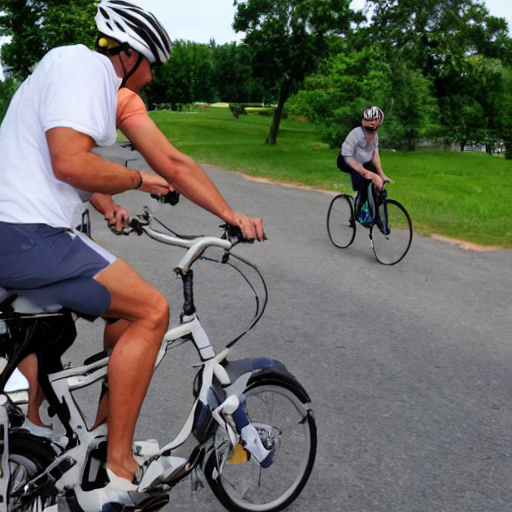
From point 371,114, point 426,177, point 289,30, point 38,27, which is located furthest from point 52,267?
point 38,27

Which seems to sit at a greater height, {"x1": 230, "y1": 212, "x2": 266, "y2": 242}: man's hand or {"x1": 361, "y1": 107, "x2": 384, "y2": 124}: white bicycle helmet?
{"x1": 361, "y1": 107, "x2": 384, "y2": 124}: white bicycle helmet

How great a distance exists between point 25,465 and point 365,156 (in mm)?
6914

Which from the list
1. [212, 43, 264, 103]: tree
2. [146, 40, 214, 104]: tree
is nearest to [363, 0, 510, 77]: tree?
[146, 40, 214, 104]: tree

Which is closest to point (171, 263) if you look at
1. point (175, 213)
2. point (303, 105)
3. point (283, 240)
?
point (283, 240)

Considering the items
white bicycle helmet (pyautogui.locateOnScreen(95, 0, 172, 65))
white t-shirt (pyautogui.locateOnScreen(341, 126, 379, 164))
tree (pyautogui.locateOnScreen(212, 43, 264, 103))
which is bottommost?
tree (pyautogui.locateOnScreen(212, 43, 264, 103))

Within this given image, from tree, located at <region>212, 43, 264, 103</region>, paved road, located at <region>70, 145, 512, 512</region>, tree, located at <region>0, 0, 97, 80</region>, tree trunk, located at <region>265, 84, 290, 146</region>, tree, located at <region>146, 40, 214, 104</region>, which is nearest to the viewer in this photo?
paved road, located at <region>70, 145, 512, 512</region>

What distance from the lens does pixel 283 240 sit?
404 inches

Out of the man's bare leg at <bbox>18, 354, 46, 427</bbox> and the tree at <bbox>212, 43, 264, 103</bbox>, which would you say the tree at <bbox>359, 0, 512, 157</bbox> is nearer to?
the man's bare leg at <bbox>18, 354, 46, 427</bbox>

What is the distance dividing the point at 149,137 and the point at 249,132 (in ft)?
135

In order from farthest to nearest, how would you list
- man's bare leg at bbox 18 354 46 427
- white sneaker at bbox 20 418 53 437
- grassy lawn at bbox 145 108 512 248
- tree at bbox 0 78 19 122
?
tree at bbox 0 78 19 122 → grassy lawn at bbox 145 108 512 248 → white sneaker at bbox 20 418 53 437 → man's bare leg at bbox 18 354 46 427

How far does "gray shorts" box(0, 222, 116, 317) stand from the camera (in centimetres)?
274

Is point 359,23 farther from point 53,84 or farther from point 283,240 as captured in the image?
point 53,84

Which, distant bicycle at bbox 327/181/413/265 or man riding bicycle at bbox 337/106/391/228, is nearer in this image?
man riding bicycle at bbox 337/106/391/228

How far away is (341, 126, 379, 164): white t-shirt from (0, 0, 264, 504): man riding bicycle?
6.38 m
